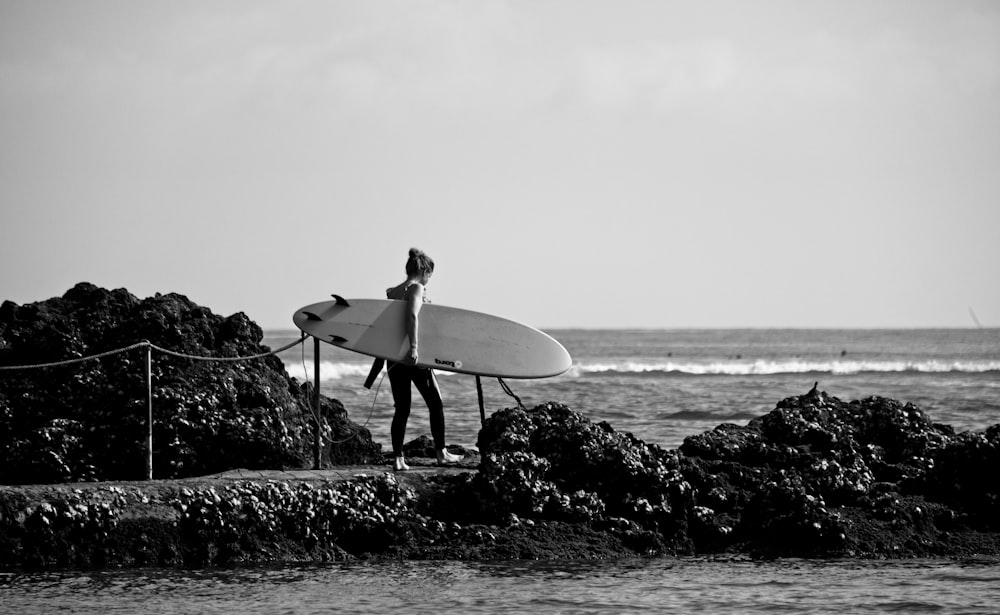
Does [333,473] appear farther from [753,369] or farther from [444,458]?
[753,369]

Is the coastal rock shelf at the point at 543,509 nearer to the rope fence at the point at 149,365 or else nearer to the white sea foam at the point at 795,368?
the rope fence at the point at 149,365

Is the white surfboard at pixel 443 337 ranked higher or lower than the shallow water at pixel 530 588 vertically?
higher

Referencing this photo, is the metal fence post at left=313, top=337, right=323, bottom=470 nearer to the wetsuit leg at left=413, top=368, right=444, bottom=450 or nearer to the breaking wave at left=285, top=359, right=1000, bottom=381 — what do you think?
the wetsuit leg at left=413, top=368, right=444, bottom=450

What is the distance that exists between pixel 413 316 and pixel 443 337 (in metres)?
0.86

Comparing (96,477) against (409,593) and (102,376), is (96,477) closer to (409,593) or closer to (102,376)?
(102,376)

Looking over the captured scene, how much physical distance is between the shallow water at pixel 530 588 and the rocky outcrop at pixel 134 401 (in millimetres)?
1195

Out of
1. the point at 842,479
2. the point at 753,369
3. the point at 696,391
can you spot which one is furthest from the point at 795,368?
the point at 842,479

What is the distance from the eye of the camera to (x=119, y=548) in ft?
24.3

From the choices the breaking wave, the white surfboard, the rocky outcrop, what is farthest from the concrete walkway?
the breaking wave

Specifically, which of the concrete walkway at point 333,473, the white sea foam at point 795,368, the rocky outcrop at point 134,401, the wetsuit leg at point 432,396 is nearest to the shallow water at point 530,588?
the concrete walkway at point 333,473

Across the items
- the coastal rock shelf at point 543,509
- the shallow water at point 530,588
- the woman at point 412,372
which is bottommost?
the shallow water at point 530,588

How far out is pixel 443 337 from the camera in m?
9.38

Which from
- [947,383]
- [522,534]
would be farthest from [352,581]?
[947,383]

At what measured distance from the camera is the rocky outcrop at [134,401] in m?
8.27
